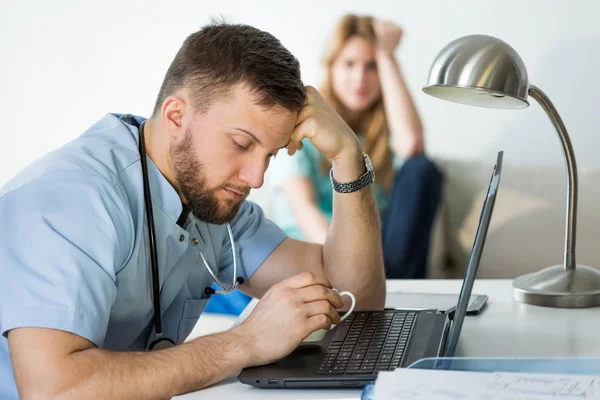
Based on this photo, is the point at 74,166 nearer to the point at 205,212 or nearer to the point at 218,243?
the point at 205,212

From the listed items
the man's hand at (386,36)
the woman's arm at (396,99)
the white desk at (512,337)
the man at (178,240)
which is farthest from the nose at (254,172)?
the man's hand at (386,36)

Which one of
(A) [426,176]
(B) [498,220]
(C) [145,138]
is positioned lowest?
(B) [498,220]

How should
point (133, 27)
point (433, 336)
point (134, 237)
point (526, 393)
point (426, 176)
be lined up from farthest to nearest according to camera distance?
point (133, 27) < point (426, 176) < point (134, 237) < point (433, 336) < point (526, 393)

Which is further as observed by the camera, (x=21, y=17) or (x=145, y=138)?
(x=21, y=17)

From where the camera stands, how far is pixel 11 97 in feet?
11.9

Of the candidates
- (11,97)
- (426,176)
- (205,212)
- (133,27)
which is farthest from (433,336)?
(11,97)

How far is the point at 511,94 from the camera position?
123 cm

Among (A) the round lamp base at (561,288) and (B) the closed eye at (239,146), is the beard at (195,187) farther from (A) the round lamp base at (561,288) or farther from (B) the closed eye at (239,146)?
(A) the round lamp base at (561,288)

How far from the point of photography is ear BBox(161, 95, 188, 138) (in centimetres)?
132

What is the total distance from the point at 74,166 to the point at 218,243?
428 millimetres

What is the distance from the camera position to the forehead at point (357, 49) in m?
3.27

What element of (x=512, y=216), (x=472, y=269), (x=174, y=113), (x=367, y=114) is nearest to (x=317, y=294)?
(x=472, y=269)

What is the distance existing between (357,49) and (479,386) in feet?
8.71

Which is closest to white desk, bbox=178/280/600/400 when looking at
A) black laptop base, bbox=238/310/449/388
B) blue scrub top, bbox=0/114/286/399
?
black laptop base, bbox=238/310/449/388
